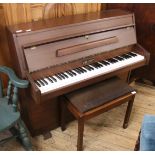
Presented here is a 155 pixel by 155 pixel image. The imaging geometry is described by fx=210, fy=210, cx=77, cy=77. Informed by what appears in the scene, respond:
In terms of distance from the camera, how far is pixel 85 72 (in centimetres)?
165

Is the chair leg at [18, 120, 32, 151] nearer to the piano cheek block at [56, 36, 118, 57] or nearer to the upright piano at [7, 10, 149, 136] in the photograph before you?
the upright piano at [7, 10, 149, 136]

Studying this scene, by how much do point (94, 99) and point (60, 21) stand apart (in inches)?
27.0

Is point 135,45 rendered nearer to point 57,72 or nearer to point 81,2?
point 81,2

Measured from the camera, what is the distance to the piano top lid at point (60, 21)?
60.4 inches

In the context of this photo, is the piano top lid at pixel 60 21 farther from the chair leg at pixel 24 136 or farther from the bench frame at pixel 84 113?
the chair leg at pixel 24 136

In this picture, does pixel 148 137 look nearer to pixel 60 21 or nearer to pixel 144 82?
pixel 60 21

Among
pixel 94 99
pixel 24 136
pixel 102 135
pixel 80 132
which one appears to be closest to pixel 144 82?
pixel 102 135

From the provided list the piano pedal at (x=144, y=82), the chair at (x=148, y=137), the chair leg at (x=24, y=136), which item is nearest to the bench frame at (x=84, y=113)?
the chair leg at (x=24, y=136)

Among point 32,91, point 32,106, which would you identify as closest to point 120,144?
point 32,106


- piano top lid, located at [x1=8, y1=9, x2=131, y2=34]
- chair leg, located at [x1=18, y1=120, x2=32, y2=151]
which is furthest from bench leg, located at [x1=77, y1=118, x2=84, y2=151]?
piano top lid, located at [x1=8, y1=9, x2=131, y2=34]

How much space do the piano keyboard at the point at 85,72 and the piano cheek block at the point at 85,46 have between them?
0.15 metres

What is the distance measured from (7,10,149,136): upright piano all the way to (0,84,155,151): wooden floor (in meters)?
0.14

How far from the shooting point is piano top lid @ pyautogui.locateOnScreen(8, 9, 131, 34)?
153 centimetres

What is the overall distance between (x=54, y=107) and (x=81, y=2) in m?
0.99
